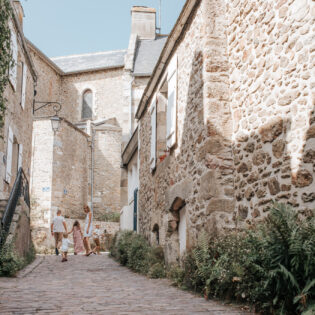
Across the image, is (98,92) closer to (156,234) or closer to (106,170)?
(106,170)

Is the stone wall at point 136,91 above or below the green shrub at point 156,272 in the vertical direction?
above

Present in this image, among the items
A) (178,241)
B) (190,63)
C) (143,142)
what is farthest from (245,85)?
(143,142)

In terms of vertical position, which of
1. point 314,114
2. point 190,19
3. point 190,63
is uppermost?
point 190,19

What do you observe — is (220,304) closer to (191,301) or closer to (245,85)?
(191,301)

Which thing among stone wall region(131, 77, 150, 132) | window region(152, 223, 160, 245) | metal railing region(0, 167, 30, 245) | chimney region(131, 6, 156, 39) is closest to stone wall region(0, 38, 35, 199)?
metal railing region(0, 167, 30, 245)

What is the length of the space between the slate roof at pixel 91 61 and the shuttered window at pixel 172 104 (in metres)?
23.4

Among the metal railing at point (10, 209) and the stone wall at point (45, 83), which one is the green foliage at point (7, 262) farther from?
the stone wall at point (45, 83)

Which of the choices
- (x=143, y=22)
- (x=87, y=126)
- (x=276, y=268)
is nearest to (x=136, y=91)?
(x=87, y=126)

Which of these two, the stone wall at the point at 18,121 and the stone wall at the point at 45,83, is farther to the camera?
the stone wall at the point at 45,83

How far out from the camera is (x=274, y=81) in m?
5.66

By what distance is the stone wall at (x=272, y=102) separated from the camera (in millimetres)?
4980

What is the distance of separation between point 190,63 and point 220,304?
429 cm

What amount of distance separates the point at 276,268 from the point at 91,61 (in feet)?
105

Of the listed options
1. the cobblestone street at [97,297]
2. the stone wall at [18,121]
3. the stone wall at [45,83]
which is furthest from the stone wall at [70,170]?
the cobblestone street at [97,297]
